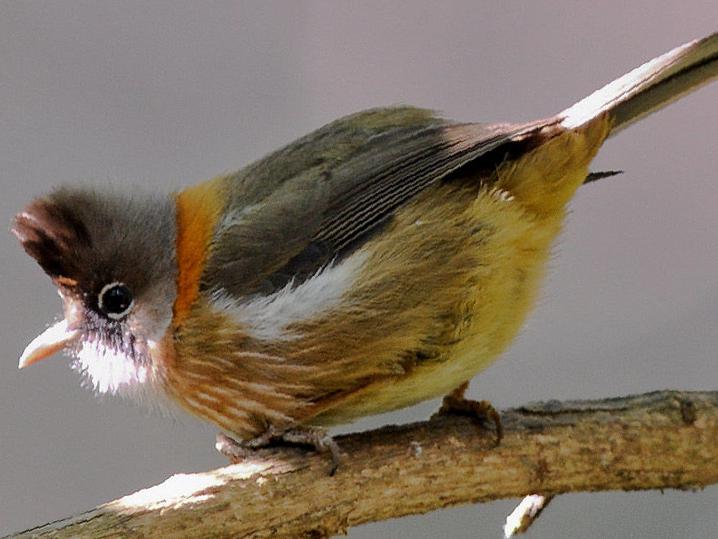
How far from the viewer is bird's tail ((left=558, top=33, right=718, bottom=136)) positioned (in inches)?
125

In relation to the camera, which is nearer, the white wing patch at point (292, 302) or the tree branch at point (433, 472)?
the tree branch at point (433, 472)

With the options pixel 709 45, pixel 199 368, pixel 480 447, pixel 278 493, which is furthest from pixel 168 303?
pixel 709 45

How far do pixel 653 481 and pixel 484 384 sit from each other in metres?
1.53

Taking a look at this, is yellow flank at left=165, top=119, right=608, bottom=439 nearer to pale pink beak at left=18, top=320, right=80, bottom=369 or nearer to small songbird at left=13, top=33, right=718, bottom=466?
small songbird at left=13, top=33, right=718, bottom=466

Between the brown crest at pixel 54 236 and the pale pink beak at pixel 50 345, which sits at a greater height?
the brown crest at pixel 54 236

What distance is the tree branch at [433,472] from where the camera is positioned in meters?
2.42

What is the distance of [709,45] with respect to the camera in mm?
3176

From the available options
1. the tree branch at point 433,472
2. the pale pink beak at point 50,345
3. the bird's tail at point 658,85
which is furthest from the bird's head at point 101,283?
Answer: the bird's tail at point 658,85

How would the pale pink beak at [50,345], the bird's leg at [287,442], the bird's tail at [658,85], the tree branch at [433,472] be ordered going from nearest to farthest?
the tree branch at [433,472], the bird's leg at [287,442], the pale pink beak at [50,345], the bird's tail at [658,85]

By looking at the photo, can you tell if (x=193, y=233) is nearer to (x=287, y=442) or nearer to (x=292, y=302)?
(x=292, y=302)

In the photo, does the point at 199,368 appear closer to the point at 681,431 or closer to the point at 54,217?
the point at 54,217

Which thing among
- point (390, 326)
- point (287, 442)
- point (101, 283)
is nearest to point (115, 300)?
point (101, 283)

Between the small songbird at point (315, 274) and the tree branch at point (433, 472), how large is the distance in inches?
5.0

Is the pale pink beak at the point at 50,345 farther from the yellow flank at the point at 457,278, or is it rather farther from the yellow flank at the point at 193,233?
the yellow flank at the point at 457,278
